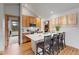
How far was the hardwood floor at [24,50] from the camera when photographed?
6.93 ft

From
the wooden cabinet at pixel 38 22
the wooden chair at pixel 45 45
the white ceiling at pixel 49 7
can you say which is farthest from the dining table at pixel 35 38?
the white ceiling at pixel 49 7

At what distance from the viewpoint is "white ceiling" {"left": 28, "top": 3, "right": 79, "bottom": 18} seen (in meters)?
2.14

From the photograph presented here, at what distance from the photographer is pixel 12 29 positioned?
7.07 ft

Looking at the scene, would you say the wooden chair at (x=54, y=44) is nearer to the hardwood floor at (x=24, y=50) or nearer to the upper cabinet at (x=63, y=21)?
the hardwood floor at (x=24, y=50)

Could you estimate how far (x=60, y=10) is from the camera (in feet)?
7.16

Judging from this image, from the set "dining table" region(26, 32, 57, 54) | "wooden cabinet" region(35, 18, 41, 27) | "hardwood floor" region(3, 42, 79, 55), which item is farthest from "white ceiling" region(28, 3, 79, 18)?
"hardwood floor" region(3, 42, 79, 55)

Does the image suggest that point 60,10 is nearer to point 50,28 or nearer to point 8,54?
point 50,28

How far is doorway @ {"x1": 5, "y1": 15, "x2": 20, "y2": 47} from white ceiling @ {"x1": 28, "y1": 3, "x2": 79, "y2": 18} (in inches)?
15.5

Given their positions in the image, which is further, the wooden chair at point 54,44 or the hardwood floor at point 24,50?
the wooden chair at point 54,44

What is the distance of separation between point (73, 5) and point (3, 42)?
4.84 feet

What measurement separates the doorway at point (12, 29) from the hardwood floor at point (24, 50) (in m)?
0.09

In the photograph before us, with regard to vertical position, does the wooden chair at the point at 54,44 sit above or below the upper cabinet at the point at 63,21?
below

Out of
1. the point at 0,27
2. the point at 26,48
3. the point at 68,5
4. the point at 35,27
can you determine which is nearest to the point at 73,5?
the point at 68,5

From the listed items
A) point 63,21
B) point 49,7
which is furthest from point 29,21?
point 63,21
